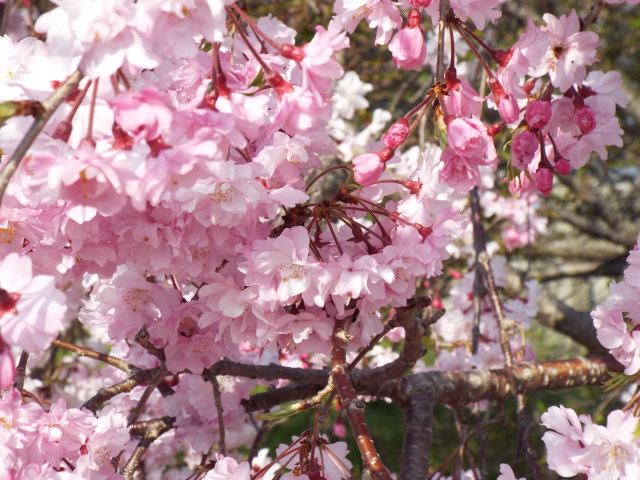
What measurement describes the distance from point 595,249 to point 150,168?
417cm

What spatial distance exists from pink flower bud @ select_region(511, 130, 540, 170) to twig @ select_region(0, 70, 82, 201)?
3.02 feet

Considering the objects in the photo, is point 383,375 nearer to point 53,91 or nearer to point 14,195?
point 14,195

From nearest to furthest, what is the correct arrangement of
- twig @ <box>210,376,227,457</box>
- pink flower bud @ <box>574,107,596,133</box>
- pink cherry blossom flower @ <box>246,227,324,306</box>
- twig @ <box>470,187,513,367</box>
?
1. pink cherry blossom flower @ <box>246,227,324,306</box>
2. twig @ <box>210,376,227,457</box>
3. pink flower bud @ <box>574,107,596,133</box>
4. twig @ <box>470,187,513,367</box>

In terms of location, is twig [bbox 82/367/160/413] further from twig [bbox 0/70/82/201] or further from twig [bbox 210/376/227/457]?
twig [bbox 0/70/82/201]

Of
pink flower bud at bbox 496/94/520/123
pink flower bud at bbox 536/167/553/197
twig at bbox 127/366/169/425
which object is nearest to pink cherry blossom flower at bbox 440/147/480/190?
pink flower bud at bbox 496/94/520/123

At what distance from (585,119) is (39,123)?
3.84 feet

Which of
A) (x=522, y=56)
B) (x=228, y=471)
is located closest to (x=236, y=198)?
(x=228, y=471)

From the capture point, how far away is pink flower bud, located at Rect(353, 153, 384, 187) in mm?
1307

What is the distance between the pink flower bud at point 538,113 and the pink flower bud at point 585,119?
15 cm

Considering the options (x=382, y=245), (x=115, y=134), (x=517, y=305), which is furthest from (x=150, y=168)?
(x=517, y=305)

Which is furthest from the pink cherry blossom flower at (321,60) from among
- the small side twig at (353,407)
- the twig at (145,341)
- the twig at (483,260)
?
the twig at (483,260)

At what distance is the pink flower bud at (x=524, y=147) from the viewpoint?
1.55 metres

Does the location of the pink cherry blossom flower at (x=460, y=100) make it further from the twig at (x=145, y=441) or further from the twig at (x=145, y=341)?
the twig at (x=145, y=441)

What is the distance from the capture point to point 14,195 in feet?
4.25
